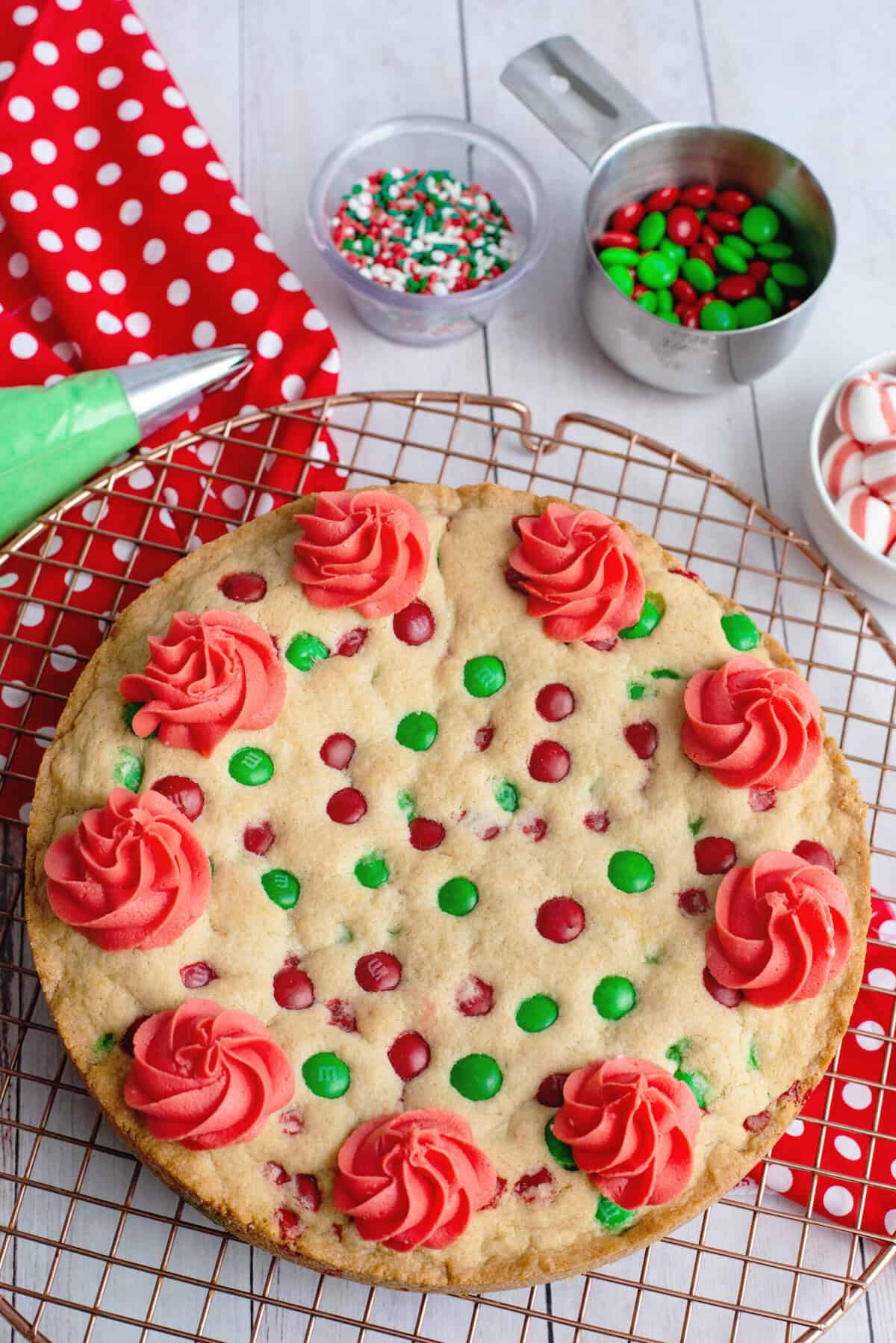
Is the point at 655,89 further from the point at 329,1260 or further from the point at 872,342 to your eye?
the point at 329,1260

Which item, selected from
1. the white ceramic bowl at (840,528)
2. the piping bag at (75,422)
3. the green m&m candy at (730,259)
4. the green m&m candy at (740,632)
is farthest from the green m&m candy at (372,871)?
the green m&m candy at (730,259)

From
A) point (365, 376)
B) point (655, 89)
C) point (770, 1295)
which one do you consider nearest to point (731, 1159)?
point (770, 1295)

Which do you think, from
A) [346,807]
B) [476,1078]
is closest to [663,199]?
[346,807]

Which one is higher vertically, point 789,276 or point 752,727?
point 789,276

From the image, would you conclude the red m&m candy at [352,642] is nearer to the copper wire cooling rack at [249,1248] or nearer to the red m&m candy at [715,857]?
the copper wire cooling rack at [249,1248]

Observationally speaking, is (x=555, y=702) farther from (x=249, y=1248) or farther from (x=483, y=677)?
(x=249, y=1248)
